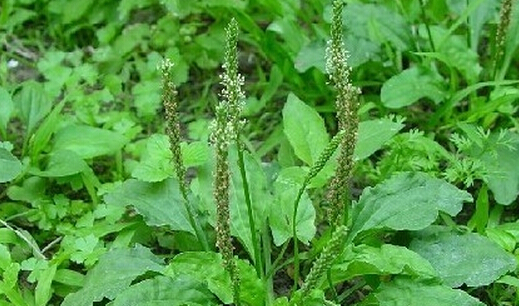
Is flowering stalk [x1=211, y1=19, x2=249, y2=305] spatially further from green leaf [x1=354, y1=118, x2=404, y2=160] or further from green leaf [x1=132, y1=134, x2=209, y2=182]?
green leaf [x1=354, y1=118, x2=404, y2=160]

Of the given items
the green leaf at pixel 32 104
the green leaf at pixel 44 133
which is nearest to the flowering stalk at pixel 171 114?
the green leaf at pixel 44 133

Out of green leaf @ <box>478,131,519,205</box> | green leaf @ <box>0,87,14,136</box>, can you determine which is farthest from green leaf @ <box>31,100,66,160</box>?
green leaf @ <box>478,131,519,205</box>

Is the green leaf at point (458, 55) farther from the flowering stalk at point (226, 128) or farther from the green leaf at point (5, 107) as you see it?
the green leaf at point (5, 107)

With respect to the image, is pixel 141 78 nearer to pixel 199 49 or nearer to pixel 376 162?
pixel 199 49

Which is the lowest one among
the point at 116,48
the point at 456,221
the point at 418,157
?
the point at 456,221

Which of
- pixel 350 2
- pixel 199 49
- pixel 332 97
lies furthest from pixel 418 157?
pixel 199 49

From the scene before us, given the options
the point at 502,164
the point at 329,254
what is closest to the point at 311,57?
the point at 502,164
